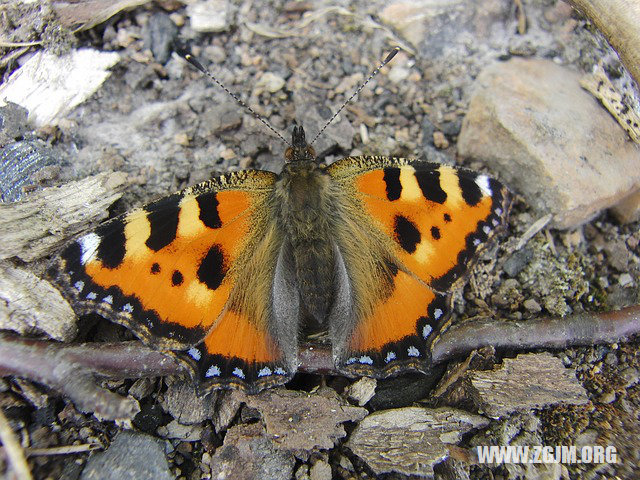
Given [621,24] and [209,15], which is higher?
[621,24]

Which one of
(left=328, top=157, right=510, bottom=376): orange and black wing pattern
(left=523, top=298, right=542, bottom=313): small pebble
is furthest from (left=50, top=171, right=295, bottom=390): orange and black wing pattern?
(left=523, top=298, right=542, bottom=313): small pebble

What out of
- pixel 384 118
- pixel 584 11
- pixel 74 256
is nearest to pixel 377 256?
pixel 384 118

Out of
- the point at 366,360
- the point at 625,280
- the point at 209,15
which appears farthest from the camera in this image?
the point at 209,15

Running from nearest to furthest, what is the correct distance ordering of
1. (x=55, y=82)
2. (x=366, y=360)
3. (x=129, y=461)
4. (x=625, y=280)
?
(x=129, y=461)
(x=366, y=360)
(x=625, y=280)
(x=55, y=82)

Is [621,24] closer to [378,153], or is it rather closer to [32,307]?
[378,153]

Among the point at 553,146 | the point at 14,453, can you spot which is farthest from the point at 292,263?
the point at 553,146

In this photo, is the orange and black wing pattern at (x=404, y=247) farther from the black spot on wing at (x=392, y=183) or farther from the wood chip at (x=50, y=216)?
the wood chip at (x=50, y=216)

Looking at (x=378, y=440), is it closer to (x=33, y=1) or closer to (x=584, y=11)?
(x=584, y=11)
